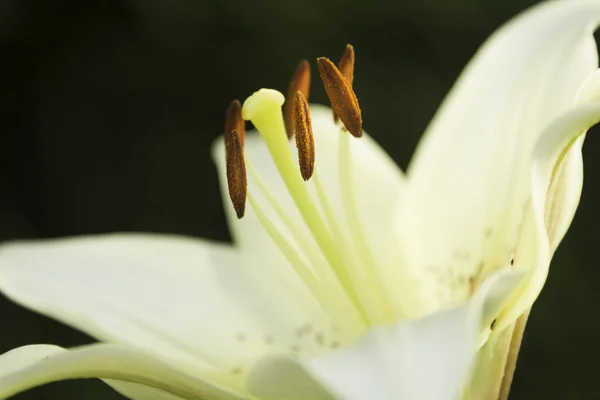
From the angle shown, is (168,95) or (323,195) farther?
(168,95)

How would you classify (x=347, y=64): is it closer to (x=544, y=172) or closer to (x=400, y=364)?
(x=544, y=172)

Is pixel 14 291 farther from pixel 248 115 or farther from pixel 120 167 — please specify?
pixel 120 167

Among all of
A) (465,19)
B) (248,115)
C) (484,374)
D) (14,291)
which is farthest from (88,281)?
(465,19)

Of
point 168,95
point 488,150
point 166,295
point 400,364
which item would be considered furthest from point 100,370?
point 168,95

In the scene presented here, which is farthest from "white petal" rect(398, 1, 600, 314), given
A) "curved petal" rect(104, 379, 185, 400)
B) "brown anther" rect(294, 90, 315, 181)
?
"curved petal" rect(104, 379, 185, 400)

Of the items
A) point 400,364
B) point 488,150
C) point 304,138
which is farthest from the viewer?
point 488,150

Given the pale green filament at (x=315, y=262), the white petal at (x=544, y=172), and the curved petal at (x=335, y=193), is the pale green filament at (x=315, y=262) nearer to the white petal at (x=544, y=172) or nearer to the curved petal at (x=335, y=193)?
the curved petal at (x=335, y=193)

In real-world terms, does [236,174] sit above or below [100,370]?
above

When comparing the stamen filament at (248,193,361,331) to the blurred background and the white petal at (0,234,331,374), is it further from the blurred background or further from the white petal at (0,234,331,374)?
the blurred background
